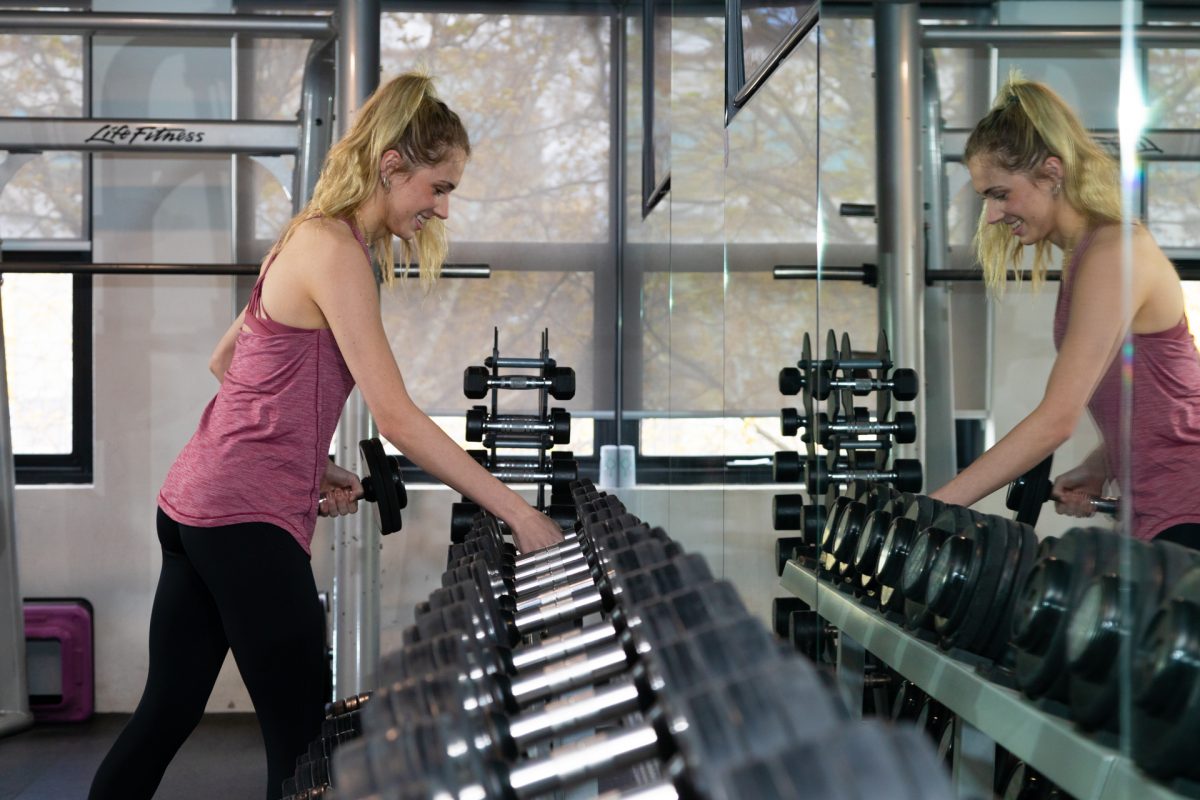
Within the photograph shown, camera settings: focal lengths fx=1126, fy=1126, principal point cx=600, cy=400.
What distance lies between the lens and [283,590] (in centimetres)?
167

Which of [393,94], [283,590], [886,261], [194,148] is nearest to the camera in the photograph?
[886,261]

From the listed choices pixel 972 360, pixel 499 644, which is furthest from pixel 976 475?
pixel 499 644

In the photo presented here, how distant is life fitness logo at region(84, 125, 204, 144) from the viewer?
3.40 m

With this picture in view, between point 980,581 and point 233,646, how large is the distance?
107 cm

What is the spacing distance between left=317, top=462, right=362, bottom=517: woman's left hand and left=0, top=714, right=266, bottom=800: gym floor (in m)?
1.32

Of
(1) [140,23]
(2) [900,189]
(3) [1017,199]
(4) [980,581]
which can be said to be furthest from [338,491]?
(1) [140,23]

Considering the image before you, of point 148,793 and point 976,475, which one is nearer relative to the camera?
point 976,475

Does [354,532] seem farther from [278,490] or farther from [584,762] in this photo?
[584,762]

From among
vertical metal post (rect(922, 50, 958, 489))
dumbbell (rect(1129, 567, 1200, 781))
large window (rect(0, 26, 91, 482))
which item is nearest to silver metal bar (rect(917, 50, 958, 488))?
vertical metal post (rect(922, 50, 958, 489))

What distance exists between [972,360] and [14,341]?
3797 millimetres

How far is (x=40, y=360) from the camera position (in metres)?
4.05

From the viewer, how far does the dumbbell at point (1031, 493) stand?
1003mm

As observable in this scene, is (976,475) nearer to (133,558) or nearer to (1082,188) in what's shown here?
(1082,188)

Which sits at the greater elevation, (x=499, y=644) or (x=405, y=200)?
(x=405, y=200)
